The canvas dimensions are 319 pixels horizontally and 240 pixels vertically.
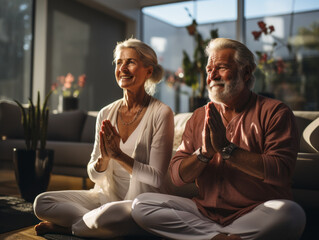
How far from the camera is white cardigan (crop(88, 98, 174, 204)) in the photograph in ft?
5.85

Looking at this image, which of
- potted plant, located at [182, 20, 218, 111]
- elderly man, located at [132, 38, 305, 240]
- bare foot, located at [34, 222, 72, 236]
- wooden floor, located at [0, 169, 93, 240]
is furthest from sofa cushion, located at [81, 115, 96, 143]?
elderly man, located at [132, 38, 305, 240]

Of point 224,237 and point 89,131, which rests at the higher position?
point 89,131

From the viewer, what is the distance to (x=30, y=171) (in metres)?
2.86

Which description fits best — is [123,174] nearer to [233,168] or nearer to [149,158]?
[149,158]

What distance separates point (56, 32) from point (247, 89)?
5.64 metres

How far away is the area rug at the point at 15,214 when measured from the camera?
2109 millimetres

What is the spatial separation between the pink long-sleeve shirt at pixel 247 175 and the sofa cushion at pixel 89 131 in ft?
9.30

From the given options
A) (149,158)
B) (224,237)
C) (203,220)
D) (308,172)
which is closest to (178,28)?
(308,172)

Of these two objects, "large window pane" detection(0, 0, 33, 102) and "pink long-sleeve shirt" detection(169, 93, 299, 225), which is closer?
"pink long-sleeve shirt" detection(169, 93, 299, 225)

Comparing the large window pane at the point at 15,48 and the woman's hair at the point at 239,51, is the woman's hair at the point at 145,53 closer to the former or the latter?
the woman's hair at the point at 239,51

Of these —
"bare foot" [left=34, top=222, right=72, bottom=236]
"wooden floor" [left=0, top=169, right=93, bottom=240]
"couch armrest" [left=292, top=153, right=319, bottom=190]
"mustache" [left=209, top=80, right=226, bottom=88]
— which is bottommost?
"wooden floor" [left=0, top=169, right=93, bottom=240]

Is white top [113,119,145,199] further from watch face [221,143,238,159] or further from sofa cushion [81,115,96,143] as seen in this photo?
sofa cushion [81,115,96,143]

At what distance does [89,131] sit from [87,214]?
2.73 metres

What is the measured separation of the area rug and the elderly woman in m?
0.29
